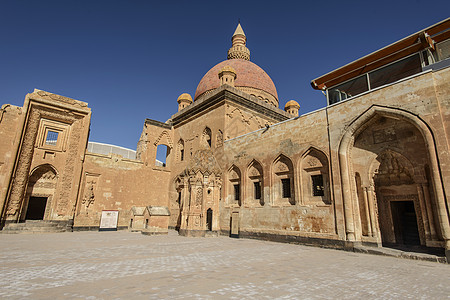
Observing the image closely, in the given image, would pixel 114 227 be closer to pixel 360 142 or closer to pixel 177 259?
pixel 177 259

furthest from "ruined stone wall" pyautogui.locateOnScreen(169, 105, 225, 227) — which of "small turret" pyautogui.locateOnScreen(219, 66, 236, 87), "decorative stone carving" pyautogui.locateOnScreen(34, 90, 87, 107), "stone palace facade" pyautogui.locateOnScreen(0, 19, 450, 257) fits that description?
"decorative stone carving" pyautogui.locateOnScreen(34, 90, 87, 107)

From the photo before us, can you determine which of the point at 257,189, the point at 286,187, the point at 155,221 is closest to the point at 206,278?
the point at 286,187

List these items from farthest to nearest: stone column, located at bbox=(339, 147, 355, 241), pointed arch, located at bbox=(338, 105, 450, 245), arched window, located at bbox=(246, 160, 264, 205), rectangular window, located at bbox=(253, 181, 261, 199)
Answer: rectangular window, located at bbox=(253, 181, 261, 199), arched window, located at bbox=(246, 160, 264, 205), stone column, located at bbox=(339, 147, 355, 241), pointed arch, located at bbox=(338, 105, 450, 245)

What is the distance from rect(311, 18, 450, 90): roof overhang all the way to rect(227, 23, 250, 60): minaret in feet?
51.7

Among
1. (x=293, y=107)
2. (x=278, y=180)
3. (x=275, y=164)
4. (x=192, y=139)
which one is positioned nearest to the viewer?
(x=278, y=180)

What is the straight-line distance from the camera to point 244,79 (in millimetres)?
22766

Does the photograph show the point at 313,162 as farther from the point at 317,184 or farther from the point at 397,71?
the point at 397,71

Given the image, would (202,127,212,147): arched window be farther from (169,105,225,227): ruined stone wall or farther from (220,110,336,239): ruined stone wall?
(220,110,336,239): ruined stone wall

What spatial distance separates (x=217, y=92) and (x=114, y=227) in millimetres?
11982

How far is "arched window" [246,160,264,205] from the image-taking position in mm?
14117

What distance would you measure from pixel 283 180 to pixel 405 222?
541cm

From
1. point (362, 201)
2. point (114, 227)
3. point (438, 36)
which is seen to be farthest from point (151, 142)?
point (438, 36)

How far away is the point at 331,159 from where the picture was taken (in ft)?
35.3

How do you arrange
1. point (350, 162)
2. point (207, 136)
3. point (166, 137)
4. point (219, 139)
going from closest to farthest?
1. point (350, 162)
2. point (219, 139)
3. point (207, 136)
4. point (166, 137)
